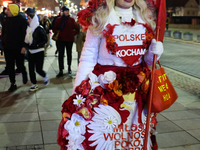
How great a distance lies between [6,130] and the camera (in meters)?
4.38

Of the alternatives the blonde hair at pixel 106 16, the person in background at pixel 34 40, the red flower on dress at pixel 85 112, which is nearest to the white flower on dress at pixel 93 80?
the red flower on dress at pixel 85 112

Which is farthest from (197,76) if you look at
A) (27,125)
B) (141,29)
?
→ (141,29)

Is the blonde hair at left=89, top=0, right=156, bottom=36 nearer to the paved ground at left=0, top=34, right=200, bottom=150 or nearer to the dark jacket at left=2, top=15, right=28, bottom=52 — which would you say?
the paved ground at left=0, top=34, right=200, bottom=150

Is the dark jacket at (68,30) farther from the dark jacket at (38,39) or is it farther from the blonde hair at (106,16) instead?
the blonde hair at (106,16)

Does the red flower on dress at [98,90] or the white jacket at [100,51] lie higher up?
the white jacket at [100,51]

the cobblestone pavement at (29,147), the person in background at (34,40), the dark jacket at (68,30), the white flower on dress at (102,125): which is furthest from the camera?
the dark jacket at (68,30)

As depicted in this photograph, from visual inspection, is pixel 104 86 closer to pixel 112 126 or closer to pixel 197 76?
pixel 112 126

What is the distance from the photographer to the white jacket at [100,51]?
2562 mm

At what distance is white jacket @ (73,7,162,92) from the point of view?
2.56m

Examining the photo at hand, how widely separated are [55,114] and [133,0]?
320 centimetres

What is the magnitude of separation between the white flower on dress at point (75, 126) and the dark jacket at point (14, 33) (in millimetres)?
4867

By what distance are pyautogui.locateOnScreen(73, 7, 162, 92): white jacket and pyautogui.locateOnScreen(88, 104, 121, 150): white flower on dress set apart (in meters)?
0.38

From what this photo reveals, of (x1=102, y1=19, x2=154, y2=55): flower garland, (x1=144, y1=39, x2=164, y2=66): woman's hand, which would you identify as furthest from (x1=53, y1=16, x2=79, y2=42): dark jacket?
(x1=144, y1=39, x2=164, y2=66): woman's hand

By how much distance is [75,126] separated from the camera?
2.27m
